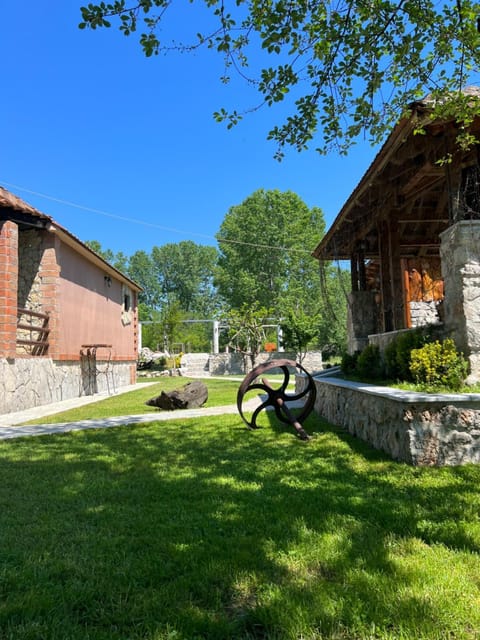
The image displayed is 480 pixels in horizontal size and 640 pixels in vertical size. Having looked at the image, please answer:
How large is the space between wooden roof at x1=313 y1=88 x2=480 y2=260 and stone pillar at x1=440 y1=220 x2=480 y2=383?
0.57 metres

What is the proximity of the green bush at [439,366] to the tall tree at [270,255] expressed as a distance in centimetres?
3135

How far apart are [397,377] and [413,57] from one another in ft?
12.3

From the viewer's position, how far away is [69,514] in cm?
307

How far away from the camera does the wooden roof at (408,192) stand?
5457 mm

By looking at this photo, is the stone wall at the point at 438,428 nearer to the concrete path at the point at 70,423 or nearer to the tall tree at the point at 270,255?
the concrete path at the point at 70,423

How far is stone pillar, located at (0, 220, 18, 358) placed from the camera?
9047 mm

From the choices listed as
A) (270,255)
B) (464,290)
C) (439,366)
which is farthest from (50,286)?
(270,255)

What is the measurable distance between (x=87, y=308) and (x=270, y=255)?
83.4 ft

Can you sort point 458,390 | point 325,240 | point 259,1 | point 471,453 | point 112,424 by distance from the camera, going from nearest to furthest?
point 259,1
point 471,453
point 458,390
point 112,424
point 325,240

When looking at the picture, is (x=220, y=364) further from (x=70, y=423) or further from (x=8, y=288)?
(x=70, y=423)

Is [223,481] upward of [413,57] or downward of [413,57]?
downward

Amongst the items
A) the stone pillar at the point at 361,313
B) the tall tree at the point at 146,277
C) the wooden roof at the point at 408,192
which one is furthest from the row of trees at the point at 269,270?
the stone pillar at the point at 361,313

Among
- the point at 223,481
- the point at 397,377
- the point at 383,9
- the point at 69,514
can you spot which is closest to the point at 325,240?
the point at 397,377

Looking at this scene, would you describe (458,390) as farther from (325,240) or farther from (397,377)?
(325,240)
